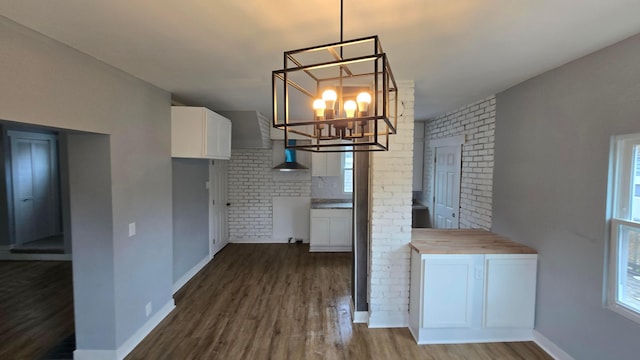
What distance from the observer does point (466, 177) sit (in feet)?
13.3

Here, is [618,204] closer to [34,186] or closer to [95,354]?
[95,354]

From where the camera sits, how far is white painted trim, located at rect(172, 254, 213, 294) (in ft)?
12.9

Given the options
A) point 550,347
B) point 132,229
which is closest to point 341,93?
point 132,229

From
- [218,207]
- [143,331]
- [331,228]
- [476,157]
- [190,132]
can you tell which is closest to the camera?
[143,331]

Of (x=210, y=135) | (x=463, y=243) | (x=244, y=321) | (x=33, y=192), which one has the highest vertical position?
(x=210, y=135)

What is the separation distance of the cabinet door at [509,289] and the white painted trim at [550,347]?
0.44 feet

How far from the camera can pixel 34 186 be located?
556 centimetres

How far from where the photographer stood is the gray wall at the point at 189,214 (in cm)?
393

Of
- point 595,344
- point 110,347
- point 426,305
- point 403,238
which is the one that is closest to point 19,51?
point 110,347

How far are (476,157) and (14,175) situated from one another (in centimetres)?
777

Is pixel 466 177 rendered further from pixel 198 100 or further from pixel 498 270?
pixel 198 100

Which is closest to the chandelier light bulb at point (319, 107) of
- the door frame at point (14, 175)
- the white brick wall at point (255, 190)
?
the white brick wall at point (255, 190)

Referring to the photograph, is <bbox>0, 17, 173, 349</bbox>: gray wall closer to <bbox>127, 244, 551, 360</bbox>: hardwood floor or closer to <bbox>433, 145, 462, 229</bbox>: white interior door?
<bbox>127, 244, 551, 360</bbox>: hardwood floor

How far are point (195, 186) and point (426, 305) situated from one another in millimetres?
3586
